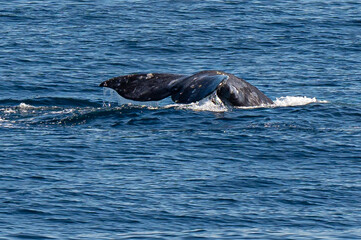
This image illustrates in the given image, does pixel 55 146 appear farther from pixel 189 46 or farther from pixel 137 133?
pixel 189 46

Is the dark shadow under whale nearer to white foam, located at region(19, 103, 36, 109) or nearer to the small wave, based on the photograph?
the small wave

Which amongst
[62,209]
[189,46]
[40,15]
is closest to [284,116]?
[62,209]

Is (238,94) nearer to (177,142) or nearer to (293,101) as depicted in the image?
(177,142)

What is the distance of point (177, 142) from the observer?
52.9ft

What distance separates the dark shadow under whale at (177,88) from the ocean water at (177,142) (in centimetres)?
42

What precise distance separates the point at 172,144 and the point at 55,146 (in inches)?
81.6

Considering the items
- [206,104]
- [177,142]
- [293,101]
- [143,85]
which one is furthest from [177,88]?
[293,101]

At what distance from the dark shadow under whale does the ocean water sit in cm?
42

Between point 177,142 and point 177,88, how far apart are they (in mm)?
1332

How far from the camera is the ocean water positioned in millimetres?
12430

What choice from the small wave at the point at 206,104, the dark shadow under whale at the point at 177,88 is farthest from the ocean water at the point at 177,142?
the dark shadow under whale at the point at 177,88

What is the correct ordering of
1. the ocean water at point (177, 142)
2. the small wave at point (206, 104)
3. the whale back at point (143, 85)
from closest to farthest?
1. the ocean water at point (177, 142)
2. the whale back at point (143, 85)
3. the small wave at point (206, 104)

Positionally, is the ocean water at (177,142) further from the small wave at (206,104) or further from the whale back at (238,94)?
the whale back at (238,94)

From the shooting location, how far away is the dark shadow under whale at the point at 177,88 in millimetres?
16734
